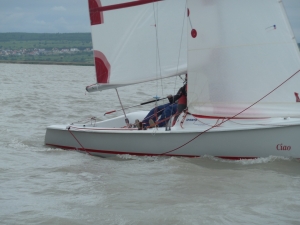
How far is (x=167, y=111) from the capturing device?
995 cm

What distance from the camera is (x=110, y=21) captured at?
9.85 m

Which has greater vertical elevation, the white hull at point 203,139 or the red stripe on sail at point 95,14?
the red stripe on sail at point 95,14

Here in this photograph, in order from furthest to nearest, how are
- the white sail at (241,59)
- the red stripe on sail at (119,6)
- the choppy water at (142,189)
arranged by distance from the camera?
the red stripe on sail at (119,6), the white sail at (241,59), the choppy water at (142,189)

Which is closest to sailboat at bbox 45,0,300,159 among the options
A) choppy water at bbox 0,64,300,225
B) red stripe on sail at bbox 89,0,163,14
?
red stripe on sail at bbox 89,0,163,14

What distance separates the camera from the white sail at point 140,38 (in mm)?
9641

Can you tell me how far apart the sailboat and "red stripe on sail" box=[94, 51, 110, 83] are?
0.05 feet

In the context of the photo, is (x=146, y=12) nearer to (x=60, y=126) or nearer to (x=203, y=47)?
(x=203, y=47)

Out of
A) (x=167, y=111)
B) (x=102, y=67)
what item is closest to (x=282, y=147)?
Answer: (x=167, y=111)

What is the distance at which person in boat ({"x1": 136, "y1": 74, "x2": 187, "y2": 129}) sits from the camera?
380 inches

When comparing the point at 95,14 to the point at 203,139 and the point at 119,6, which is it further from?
the point at 203,139

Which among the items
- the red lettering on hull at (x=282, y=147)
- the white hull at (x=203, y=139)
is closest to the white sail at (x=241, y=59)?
the white hull at (x=203, y=139)

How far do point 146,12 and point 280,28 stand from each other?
2246mm

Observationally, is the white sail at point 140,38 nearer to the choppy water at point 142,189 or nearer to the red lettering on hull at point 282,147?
the choppy water at point 142,189

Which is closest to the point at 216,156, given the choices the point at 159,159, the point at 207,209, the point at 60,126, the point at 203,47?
the point at 159,159
